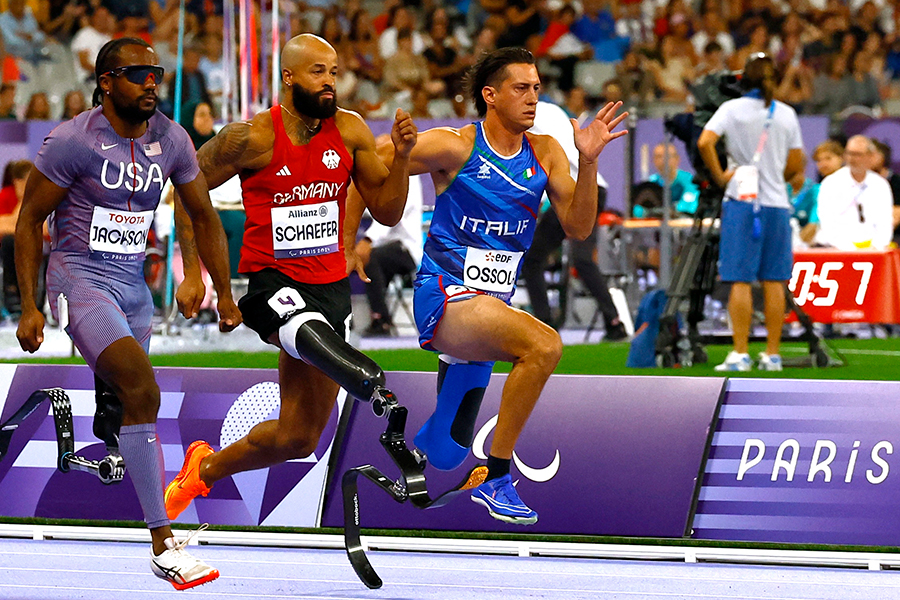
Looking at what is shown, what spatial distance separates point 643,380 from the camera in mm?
6641

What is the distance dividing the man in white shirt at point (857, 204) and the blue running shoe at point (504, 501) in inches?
329

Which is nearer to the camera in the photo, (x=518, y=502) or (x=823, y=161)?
(x=518, y=502)

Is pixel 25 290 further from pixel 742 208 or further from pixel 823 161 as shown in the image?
pixel 823 161

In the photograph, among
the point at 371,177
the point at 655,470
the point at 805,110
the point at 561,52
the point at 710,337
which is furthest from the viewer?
the point at 561,52

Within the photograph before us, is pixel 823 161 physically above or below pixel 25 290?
below

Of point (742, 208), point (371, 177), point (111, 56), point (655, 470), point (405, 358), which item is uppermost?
point (111, 56)

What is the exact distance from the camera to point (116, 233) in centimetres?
561

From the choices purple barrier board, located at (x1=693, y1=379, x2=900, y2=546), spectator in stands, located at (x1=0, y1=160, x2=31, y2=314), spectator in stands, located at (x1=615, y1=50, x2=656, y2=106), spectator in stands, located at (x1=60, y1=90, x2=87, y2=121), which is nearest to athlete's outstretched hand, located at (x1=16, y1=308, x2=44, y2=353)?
purple barrier board, located at (x1=693, y1=379, x2=900, y2=546)

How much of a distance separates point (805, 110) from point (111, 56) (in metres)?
11.7

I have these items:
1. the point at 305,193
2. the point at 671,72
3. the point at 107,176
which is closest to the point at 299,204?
the point at 305,193

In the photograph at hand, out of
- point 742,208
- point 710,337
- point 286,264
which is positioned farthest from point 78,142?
point 710,337

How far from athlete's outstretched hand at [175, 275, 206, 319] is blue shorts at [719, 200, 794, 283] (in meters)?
4.70

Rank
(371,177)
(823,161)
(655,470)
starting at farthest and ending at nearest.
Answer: (823,161)
(655,470)
(371,177)

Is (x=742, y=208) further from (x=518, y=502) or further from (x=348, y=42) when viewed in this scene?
(x=348, y=42)
